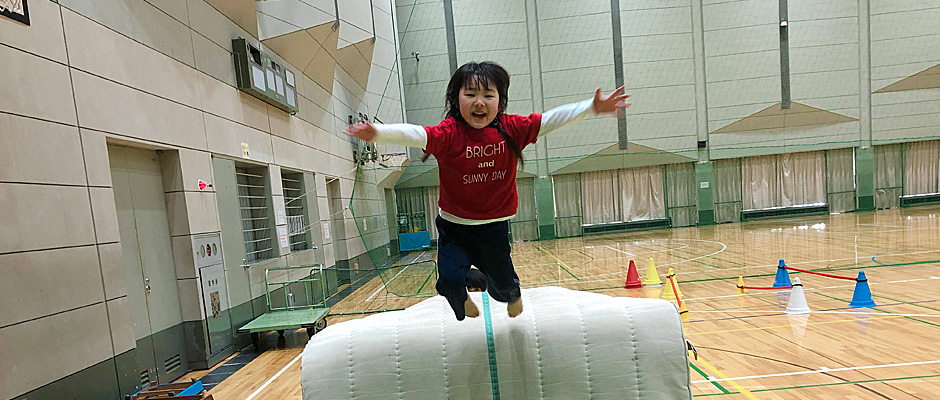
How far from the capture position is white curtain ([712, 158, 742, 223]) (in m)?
10.3

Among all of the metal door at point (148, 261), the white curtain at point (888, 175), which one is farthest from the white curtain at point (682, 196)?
the white curtain at point (888, 175)

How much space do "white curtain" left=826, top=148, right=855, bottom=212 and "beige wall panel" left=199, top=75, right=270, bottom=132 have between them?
15.2 metres

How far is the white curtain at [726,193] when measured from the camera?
1027cm

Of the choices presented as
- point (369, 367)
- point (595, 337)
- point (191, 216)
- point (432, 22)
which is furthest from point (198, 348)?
point (432, 22)

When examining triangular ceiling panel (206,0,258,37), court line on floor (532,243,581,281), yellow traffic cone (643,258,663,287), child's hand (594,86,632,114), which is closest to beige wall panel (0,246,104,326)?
triangular ceiling panel (206,0,258,37)

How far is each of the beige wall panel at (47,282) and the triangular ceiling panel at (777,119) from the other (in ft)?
45.8

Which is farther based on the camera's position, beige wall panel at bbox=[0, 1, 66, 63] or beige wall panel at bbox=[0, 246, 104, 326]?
beige wall panel at bbox=[0, 1, 66, 63]

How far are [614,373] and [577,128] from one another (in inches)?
296

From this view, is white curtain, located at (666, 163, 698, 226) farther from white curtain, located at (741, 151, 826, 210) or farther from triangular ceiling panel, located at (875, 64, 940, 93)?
triangular ceiling panel, located at (875, 64, 940, 93)

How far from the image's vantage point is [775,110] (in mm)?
12562

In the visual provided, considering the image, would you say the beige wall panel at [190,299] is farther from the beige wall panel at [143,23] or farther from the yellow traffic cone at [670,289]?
the yellow traffic cone at [670,289]

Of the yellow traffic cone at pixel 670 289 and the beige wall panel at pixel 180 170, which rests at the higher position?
the beige wall panel at pixel 180 170

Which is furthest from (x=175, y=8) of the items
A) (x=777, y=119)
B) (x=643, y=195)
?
(x=777, y=119)

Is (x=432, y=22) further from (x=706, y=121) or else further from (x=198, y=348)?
(x=706, y=121)
